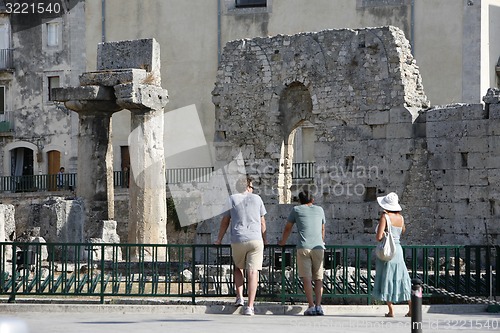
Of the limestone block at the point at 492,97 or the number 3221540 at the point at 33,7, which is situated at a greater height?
the number 3221540 at the point at 33,7

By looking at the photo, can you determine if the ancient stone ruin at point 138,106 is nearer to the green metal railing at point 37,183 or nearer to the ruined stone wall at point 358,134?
the ruined stone wall at point 358,134

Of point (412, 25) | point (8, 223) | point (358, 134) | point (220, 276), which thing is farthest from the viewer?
point (412, 25)

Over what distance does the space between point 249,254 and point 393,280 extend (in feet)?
6.31

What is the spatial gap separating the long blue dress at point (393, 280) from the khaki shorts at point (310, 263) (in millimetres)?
850

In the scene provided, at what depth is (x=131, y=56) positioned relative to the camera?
28141 mm

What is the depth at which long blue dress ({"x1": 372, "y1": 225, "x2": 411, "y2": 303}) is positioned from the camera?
17.0 meters

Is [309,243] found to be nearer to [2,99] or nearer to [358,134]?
[358,134]

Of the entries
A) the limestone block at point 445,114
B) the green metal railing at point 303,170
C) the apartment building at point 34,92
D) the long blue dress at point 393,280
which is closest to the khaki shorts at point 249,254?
the long blue dress at point 393,280

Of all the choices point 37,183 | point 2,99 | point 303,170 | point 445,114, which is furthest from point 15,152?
point 445,114

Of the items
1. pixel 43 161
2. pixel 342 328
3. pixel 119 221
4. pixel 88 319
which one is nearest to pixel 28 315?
pixel 88 319

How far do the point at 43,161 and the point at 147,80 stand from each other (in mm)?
22629

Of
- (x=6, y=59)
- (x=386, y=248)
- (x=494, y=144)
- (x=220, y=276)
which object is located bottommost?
(x=220, y=276)

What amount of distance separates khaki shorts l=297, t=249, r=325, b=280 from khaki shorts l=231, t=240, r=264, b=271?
20.4 inches

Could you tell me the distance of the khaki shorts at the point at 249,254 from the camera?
57.8 ft
